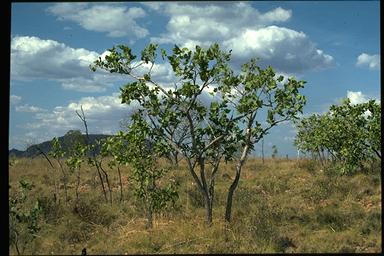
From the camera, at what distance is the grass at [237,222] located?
9.93m

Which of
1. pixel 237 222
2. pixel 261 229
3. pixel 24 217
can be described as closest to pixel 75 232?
pixel 24 217

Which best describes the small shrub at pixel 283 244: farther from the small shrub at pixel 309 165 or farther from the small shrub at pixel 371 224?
the small shrub at pixel 309 165

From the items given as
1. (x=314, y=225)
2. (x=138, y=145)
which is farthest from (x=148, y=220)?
(x=314, y=225)

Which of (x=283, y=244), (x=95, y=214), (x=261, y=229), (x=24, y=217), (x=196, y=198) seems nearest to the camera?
(x=24, y=217)

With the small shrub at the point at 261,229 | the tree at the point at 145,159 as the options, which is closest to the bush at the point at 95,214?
the tree at the point at 145,159

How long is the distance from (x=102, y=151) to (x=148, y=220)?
197cm

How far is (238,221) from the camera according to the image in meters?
11.9

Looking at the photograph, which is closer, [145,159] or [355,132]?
[145,159]

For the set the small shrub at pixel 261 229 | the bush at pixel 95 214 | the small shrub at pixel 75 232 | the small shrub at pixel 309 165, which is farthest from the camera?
the small shrub at pixel 309 165

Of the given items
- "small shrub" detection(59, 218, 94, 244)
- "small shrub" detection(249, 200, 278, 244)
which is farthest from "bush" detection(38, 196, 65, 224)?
"small shrub" detection(249, 200, 278, 244)

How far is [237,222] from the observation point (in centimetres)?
1169

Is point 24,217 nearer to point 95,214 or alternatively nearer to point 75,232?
point 75,232

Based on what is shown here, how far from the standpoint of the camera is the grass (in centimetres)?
993
